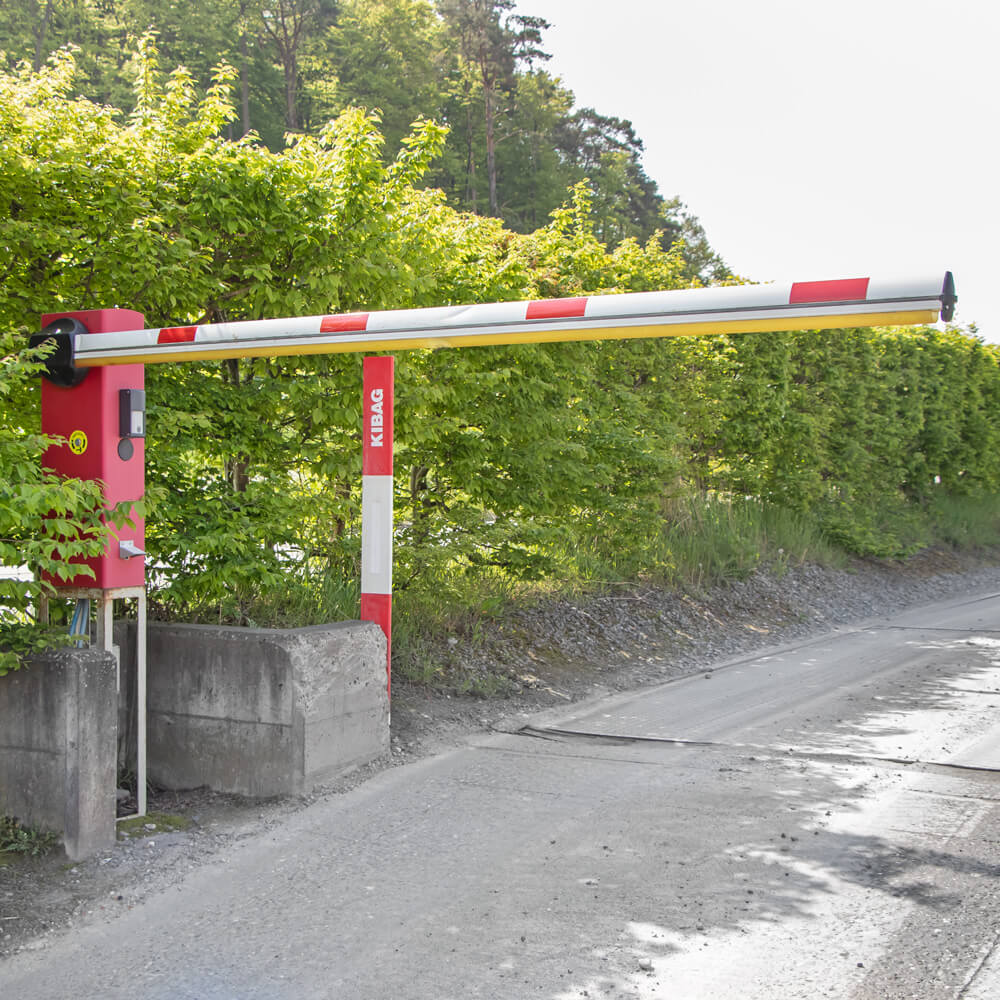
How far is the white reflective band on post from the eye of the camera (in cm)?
682

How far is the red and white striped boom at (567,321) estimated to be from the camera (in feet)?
14.3

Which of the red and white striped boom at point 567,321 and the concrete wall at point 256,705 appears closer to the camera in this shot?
the red and white striped boom at point 567,321

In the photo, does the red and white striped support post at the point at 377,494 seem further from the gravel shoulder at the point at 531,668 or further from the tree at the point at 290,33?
the tree at the point at 290,33

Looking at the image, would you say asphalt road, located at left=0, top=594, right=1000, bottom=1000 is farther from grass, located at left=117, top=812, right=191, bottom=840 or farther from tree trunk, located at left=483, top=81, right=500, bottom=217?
tree trunk, located at left=483, top=81, right=500, bottom=217

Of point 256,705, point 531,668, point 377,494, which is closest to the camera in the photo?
point 256,705

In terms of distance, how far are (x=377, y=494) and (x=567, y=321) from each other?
2.23 m

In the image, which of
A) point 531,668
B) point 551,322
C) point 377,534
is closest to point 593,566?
point 531,668

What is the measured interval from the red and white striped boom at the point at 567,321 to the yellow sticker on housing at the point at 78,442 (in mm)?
372

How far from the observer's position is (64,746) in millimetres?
5141

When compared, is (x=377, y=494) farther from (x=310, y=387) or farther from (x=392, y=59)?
(x=392, y=59)

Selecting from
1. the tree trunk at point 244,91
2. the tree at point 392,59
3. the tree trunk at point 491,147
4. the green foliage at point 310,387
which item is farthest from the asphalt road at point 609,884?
the tree at point 392,59

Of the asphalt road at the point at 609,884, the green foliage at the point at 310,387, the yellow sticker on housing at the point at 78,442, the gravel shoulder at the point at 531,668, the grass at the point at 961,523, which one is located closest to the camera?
the asphalt road at the point at 609,884

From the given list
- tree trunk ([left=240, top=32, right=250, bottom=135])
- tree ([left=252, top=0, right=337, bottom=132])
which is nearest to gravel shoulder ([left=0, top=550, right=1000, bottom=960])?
tree trunk ([left=240, top=32, right=250, bottom=135])

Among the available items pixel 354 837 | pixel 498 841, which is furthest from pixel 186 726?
pixel 498 841
